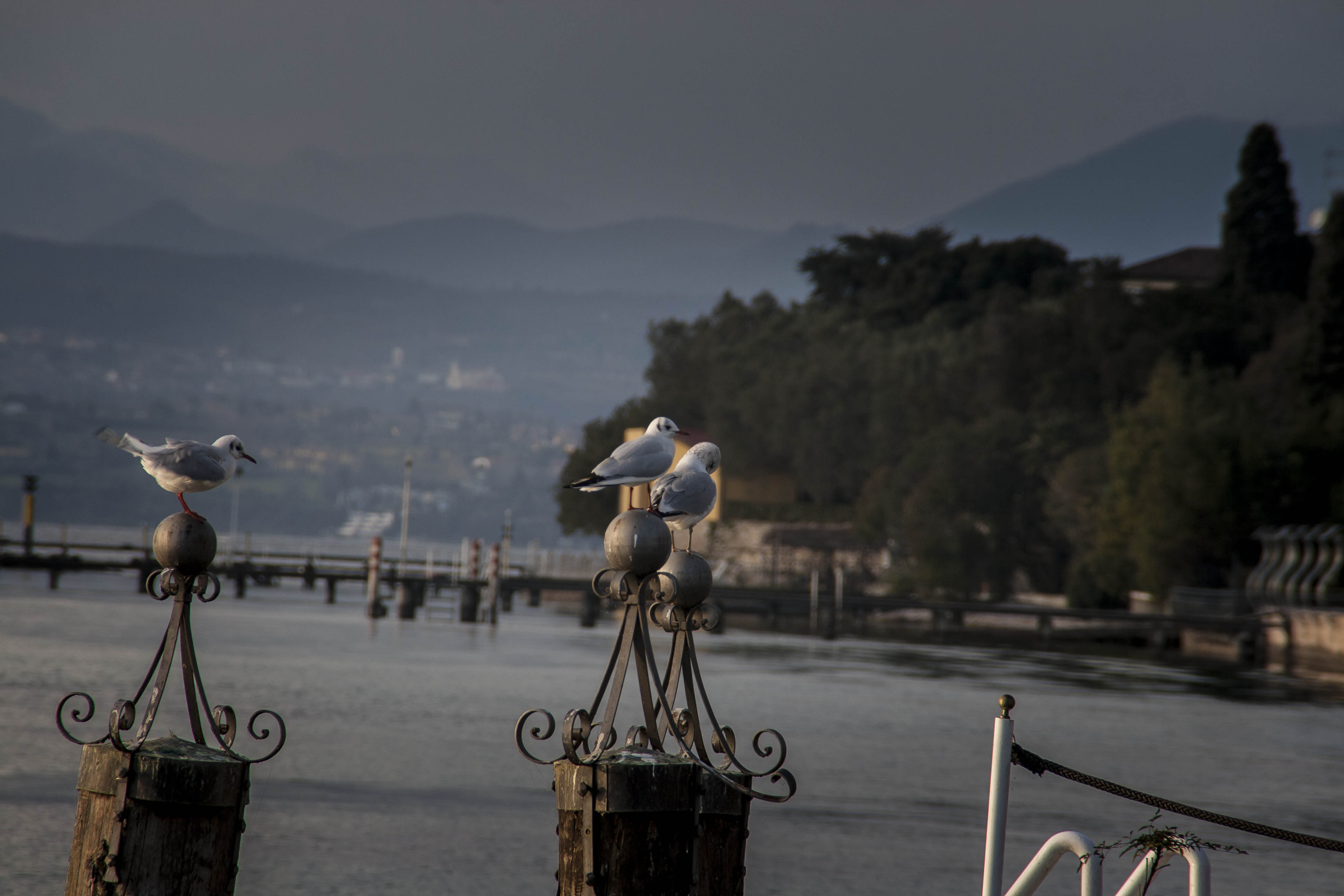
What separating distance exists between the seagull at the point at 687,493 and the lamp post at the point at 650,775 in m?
0.18

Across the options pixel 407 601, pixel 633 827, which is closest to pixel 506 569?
pixel 407 601

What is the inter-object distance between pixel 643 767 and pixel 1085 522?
50.6m

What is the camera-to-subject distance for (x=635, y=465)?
6.36 m

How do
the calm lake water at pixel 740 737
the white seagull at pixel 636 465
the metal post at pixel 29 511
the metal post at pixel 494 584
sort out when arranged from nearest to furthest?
1. the white seagull at pixel 636 465
2. the calm lake water at pixel 740 737
3. the metal post at pixel 494 584
4. the metal post at pixel 29 511

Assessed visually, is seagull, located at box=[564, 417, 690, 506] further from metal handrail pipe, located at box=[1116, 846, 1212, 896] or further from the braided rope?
metal handrail pipe, located at box=[1116, 846, 1212, 896]

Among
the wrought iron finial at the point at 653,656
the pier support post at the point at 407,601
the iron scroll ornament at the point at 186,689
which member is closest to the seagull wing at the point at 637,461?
the wrought iron finial at the point at 653,656

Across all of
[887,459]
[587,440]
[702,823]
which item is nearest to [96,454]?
[587,440]

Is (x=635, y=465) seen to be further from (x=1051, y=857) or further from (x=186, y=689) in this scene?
(x=1051, y=857)

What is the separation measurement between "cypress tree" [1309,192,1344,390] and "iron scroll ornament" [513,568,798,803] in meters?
44.1

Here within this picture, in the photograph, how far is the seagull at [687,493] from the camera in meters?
6.05

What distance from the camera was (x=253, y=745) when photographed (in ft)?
55.8

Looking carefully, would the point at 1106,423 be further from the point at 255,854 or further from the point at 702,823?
the point at 702,823

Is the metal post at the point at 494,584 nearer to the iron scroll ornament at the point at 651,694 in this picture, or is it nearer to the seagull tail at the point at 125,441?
the seagull tail at the point at 125,441

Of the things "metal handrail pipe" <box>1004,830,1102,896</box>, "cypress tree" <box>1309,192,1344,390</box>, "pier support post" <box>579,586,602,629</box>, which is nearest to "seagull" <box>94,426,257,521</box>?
"metal handrail pipe" <box>1004,830,1102,896</box>
